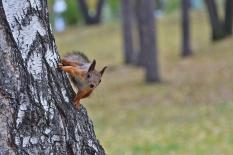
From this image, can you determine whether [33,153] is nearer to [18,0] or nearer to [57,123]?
[57,123]

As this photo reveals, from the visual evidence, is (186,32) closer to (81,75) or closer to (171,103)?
(171,103)

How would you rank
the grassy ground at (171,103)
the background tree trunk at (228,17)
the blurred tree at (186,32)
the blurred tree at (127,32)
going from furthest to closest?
Result: 1. the background tree trunk at (228,17)
2. the blurred tree at (127,32)
3. the blurred tree at (186,32)
4. the grassy ground at (171,103)

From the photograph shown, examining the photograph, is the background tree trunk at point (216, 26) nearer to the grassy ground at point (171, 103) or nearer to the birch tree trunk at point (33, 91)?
the grassy ground at point (171, 103)

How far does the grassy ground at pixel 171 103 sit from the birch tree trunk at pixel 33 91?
6.10 m

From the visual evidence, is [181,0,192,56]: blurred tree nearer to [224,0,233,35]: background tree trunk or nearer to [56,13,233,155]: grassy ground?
[56,13,233,155]: grassy ground

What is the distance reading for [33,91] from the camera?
2.98 m

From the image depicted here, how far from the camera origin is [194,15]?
35.1 metres

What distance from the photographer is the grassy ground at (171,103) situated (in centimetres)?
1043

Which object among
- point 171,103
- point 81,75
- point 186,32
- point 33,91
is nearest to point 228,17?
point 186,32

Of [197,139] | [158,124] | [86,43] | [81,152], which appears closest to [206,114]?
[158,124]

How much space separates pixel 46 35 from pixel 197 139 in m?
7.84

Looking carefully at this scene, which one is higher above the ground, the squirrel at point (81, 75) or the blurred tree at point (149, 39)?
the squirrel at point (81, 75)

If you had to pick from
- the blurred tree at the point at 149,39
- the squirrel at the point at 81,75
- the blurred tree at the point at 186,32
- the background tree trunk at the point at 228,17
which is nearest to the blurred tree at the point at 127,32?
the blurred tree at the point at 186,32

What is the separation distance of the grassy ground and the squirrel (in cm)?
602
